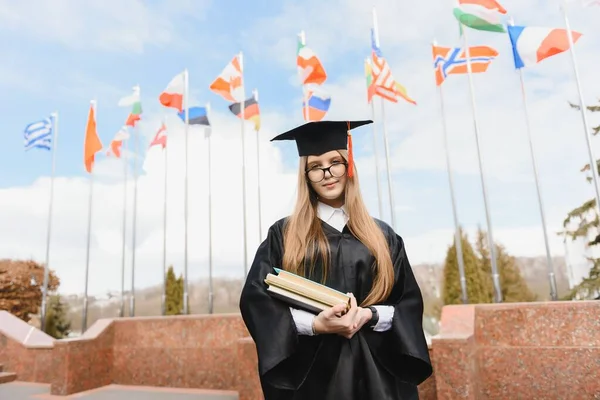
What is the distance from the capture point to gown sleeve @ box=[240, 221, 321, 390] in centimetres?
203

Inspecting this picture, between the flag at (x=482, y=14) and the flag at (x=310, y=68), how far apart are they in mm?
3402

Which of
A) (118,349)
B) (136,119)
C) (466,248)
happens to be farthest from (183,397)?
(466,248)

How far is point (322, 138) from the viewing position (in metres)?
2.47

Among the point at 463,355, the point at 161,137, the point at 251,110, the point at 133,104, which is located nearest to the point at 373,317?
the point at 463,355

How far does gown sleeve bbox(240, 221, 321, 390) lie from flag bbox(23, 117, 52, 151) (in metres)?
14.2

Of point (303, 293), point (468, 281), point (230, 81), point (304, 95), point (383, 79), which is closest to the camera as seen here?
point (303, 293)

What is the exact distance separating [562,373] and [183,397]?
5.55m

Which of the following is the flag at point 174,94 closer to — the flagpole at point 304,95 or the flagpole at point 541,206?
the flagpole at point 304,95

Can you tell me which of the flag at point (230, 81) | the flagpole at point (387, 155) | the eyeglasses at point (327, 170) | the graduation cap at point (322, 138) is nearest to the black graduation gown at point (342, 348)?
the eyeglasses at point (327, 170)

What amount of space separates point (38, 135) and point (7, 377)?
7804 millimetres

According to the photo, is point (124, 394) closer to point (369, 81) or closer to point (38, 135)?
point (369, 81)

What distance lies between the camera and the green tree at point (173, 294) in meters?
17.8

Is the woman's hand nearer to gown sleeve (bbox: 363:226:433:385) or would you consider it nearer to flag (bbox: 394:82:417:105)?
gown sleeve (bbox: 363:226:433:385)

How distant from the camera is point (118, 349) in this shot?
8562mm
